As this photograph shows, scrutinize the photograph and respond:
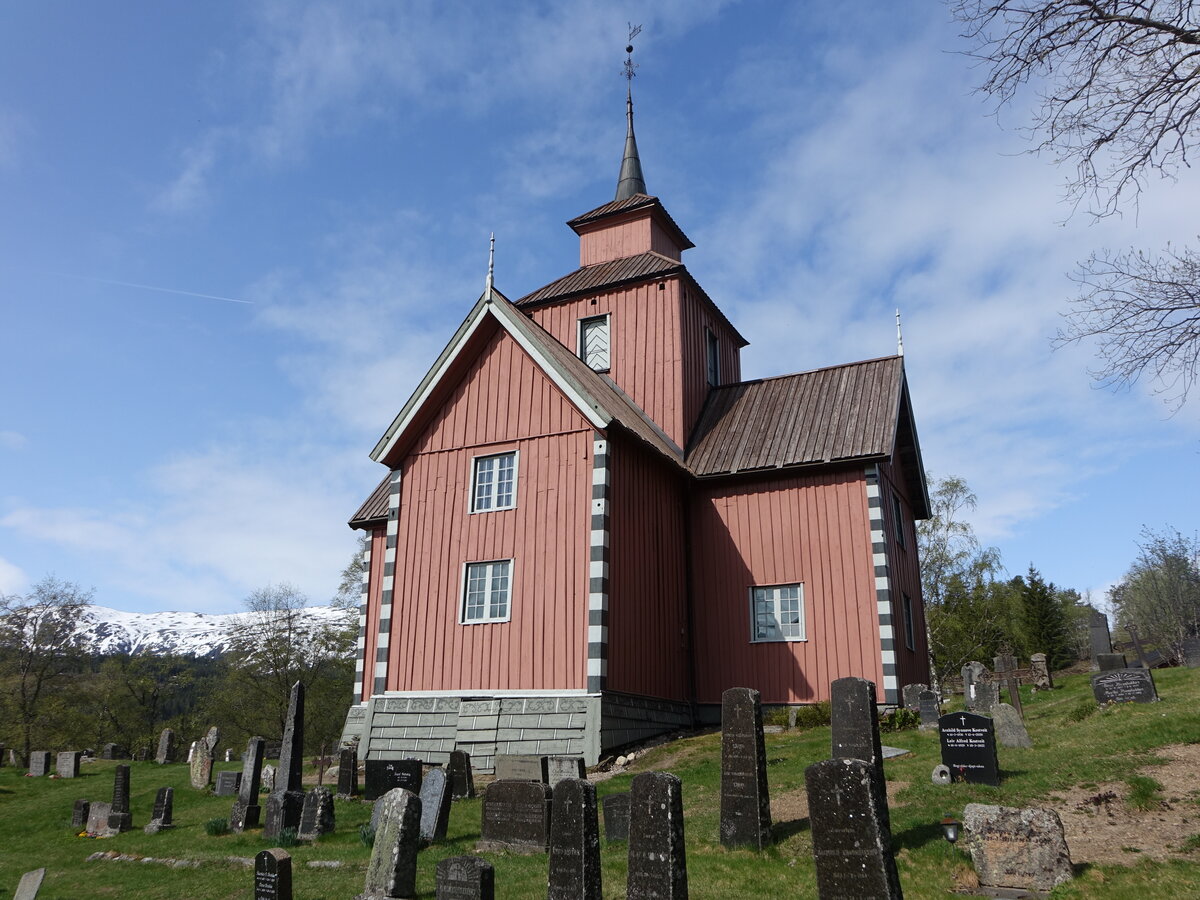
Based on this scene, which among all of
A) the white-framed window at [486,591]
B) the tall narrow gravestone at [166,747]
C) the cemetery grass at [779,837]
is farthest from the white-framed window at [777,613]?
the tall narrow gravestone at [166,747]

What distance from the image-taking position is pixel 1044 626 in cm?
4200

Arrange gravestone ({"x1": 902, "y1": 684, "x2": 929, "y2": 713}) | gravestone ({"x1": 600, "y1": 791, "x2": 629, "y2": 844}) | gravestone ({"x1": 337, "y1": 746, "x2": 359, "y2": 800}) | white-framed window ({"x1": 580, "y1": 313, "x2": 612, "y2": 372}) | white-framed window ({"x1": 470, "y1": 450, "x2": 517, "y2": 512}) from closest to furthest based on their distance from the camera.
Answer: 1. gravestone ({"x1": 600, "y1": 791, "x2": 629, "y2": 844})
2. gravestone ({"x1": 337, "y1": 746, "x2": 359, "y2": 800})
3. gravestone ({"x1": 902, "y1": 684, "x2": 929, "y2": 713})
4. white-framed window ({"x1": 470, "y1": 450, "x2": 517, "y2": 512})
5. white-framed window ({"x1": 580, "y1": 313, "x2": 612, "y2": 372})

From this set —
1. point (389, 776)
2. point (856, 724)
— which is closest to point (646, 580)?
point (389, 776)

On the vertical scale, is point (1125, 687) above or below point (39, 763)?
above

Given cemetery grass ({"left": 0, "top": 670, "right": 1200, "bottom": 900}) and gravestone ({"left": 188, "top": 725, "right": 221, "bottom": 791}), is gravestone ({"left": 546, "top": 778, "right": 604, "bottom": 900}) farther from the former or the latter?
gravestone ({"left": 188, "top": 725, "right": 221, "bottom": 791})

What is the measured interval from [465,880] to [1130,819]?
7.16m

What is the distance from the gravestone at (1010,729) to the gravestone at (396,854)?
9.19m

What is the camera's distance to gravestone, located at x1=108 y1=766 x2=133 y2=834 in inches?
662

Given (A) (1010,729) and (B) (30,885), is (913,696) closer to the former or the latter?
(A) (1010,729)

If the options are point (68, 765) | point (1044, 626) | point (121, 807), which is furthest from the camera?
point (1044, 626)

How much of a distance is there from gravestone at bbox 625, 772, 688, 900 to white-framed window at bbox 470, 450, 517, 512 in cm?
1147

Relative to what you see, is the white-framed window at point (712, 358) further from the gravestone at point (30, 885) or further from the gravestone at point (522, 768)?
the gravestone at point (30, 885)

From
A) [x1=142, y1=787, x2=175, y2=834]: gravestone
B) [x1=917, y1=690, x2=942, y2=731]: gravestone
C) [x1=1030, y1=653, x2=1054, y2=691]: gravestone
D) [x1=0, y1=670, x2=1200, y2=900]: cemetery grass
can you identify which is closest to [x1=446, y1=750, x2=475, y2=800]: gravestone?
[x1=0, y1=670, x2=1200, y2=900]: cemetery grass

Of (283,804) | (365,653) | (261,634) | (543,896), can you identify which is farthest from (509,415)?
(261,634)
